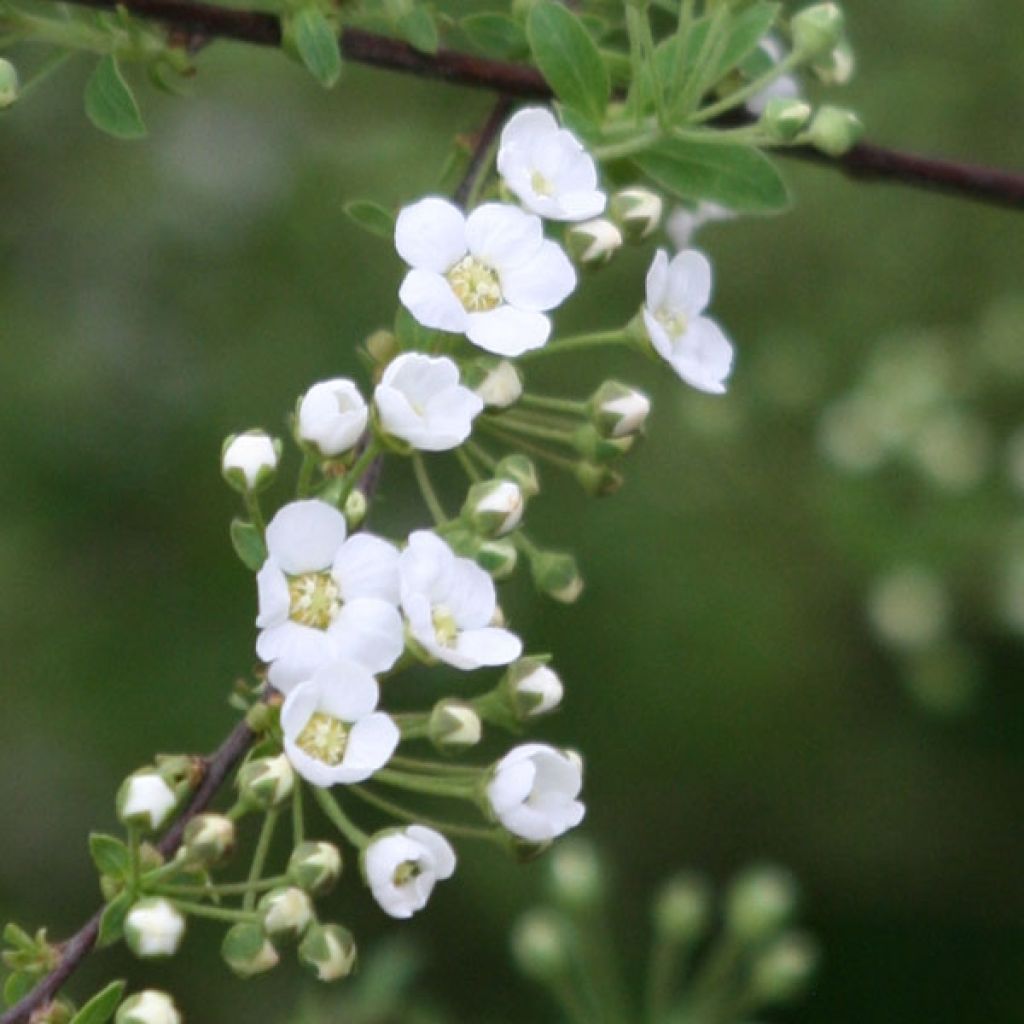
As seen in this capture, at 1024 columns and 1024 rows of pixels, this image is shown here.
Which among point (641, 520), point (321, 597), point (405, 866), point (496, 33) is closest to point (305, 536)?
point (321, 597)

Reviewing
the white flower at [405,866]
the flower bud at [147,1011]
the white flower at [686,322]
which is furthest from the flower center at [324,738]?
the white flower at [686,322]

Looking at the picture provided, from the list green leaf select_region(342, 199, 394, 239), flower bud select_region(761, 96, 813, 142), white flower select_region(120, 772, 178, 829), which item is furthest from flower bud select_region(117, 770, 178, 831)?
flower bud select_region(761, 96, 813, 142)

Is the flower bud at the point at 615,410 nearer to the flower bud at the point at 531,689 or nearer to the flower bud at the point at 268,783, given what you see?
the flower bud at the point at 531,689

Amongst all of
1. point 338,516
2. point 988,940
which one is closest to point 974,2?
point 988,940

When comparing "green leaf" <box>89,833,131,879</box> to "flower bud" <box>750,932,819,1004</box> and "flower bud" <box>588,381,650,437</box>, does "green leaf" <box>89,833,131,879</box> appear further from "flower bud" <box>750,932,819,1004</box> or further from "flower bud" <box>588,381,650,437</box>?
"flower bud" <box>750,932,819,1004</box>

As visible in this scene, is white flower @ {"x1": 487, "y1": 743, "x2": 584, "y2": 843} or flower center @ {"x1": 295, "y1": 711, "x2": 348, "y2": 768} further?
white flower @ {"x1": 487, "y1": 743, "x2": 584, "y2": 843}

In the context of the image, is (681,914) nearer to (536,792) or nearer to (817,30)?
(536,792)

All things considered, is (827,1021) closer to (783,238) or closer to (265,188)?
(783,238)
